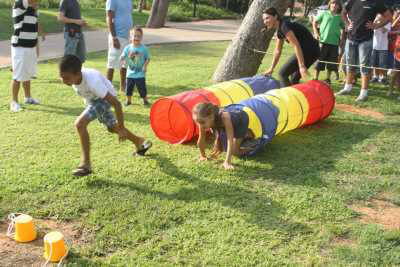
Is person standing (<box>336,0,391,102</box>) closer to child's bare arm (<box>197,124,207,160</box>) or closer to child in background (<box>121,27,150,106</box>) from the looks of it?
child in background (<box>121,27,150,106</box>)

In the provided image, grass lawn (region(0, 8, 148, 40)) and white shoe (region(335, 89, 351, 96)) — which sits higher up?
grass lawn (region(0, 8, 148, 40))

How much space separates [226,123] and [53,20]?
15.8 meters

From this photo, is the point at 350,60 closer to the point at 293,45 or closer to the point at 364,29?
the point at 364,29

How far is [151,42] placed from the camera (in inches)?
627

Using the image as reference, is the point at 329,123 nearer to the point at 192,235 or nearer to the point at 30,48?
the point at 192,235

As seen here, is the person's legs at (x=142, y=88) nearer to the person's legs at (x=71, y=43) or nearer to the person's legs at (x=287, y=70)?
the person's legs at (x=71, y=43)

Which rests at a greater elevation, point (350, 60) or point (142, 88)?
point (350, 60)

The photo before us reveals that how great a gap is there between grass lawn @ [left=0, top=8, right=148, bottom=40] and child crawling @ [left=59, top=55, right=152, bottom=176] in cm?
1185

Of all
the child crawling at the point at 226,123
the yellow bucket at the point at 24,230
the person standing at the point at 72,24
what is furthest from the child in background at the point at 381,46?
the yellow bucket at the point at 24,230

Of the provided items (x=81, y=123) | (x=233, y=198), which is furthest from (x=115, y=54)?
(x=233, y=198)

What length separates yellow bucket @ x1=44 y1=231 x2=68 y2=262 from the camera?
11.8 feet

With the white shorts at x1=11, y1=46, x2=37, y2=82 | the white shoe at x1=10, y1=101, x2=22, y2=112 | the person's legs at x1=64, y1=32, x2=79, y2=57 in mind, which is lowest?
the white shoe at x1=10, y1=101, x2=22, y2=112

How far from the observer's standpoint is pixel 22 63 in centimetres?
730

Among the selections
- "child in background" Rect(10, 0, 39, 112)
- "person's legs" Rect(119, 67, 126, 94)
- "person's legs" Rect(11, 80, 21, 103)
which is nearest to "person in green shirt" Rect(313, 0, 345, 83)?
"person's legs" Rect(119, 67, 126, 94)
